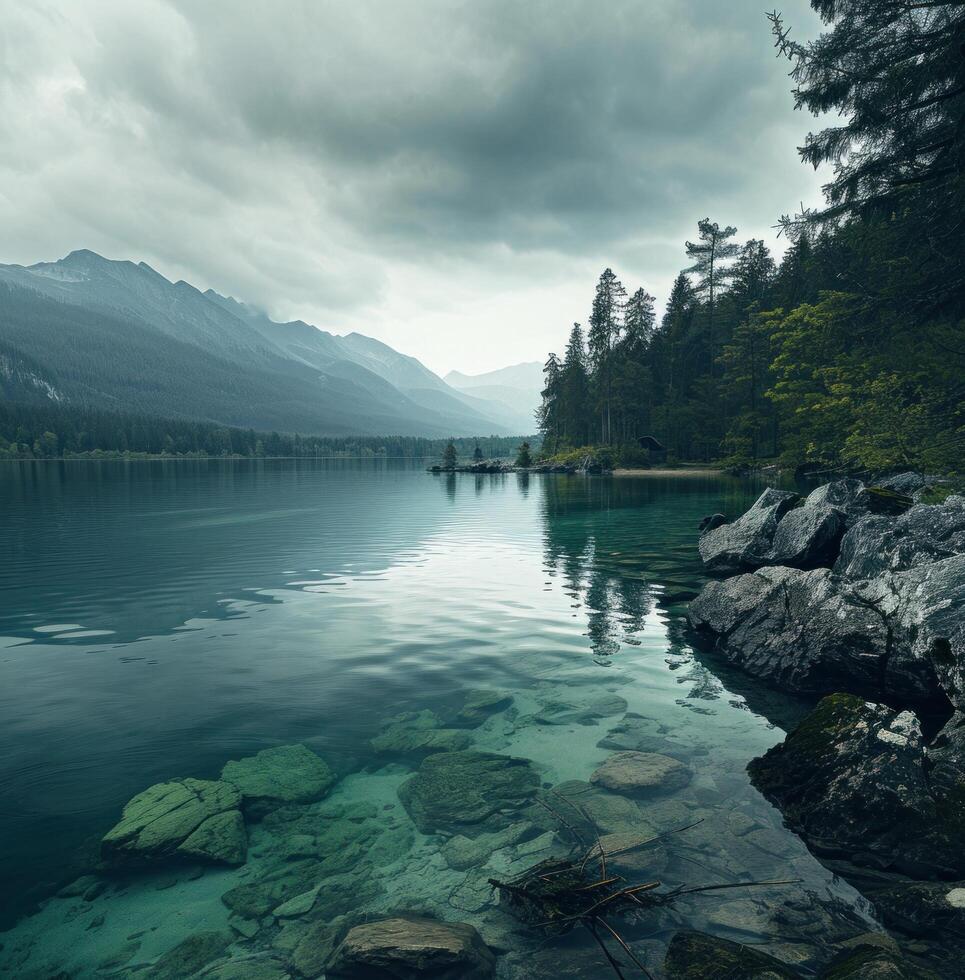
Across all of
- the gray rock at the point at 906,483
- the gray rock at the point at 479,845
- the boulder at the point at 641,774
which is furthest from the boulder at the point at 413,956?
the gray rock at the point at 906,483

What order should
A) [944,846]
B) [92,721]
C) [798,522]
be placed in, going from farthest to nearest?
[798,522] < [92,721] < [944,846]

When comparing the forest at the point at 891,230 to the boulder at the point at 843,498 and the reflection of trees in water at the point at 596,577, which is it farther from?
the reflection of trees in water at the point at 596,577

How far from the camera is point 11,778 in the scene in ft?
23.1

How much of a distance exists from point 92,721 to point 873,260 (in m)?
26.1

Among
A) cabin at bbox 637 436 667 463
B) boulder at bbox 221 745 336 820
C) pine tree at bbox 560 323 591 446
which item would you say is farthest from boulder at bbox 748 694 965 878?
pine tree at bbox 560 323 591 446

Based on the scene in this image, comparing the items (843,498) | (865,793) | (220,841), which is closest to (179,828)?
(220,841)

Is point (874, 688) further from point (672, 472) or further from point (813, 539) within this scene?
point (672, 472)

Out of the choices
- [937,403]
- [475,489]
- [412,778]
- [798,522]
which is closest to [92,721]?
[412,778]

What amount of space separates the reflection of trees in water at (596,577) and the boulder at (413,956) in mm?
7583

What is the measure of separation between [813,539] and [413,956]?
47.8ft

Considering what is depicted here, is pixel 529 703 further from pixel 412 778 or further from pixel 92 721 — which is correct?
pixel 92 721

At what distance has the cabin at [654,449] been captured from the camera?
3199 inches

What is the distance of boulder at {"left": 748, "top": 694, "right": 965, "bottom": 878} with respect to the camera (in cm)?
507

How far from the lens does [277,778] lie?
6.98 meters
